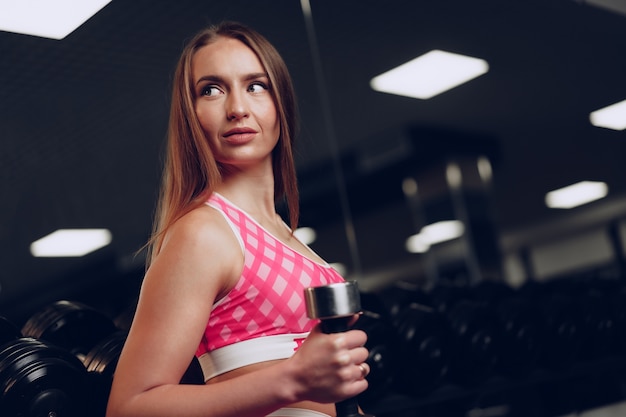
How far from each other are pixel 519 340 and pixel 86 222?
1.60 m

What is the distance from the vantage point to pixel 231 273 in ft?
2.60

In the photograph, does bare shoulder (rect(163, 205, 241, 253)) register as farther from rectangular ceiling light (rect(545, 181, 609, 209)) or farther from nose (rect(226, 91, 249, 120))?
rectangular ceiling light (rect(545, 181, 609, 209))

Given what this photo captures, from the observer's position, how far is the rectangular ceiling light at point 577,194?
225 inches

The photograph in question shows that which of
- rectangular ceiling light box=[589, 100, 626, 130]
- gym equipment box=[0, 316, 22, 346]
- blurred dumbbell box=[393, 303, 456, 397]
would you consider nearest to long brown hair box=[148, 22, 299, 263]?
gym equipment box=[0, 316, 22, 346]

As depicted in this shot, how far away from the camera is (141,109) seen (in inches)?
86.7

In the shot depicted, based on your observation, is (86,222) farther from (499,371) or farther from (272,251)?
(499,371)

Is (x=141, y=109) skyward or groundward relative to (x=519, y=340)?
skyward

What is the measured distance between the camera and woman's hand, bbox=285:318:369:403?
65cm

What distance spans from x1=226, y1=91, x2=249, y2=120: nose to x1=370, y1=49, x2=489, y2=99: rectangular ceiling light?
8.31 feet

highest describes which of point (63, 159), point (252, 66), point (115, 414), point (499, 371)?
point (63, 159)

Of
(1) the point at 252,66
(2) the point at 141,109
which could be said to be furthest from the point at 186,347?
(2) the point at 141,109

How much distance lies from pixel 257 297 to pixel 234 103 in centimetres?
24

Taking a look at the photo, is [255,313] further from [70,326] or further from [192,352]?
[70,326]

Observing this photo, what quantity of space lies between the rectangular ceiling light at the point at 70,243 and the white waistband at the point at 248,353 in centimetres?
118
